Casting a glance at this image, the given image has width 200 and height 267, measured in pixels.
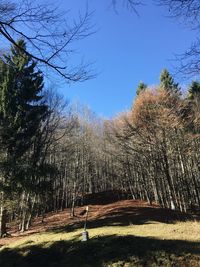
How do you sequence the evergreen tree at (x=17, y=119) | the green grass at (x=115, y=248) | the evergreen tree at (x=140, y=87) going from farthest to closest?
the evergreen tree at (x=140, y=87) → the evergreen tree at (x=17, y=119) → the green grass at (x=115, y=248)

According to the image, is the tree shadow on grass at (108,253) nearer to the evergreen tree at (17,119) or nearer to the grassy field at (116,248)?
the grassy field at (116,248)

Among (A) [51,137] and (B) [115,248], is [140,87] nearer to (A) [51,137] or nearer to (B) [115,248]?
(A) [51,137]

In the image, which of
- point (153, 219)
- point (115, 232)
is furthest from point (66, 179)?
point (115, 232)

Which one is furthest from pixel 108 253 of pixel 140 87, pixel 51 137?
pixel 140 87

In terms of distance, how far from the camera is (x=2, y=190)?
14.8m

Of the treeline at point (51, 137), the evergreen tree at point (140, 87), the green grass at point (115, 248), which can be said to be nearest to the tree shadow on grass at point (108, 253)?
the green grass at point (115, 248)

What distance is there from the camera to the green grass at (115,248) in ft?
26.8

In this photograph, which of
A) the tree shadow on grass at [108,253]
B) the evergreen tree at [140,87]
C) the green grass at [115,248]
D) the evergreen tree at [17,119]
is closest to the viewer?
the tree shadow on grass at [108,253]

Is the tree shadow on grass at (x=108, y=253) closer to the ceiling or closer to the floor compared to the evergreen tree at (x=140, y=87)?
closer to the floor

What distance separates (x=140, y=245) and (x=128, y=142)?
1215 centimetres

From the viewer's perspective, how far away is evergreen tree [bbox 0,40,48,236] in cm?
1549

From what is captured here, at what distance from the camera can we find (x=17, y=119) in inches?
669

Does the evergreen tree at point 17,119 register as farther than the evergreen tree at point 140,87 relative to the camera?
No

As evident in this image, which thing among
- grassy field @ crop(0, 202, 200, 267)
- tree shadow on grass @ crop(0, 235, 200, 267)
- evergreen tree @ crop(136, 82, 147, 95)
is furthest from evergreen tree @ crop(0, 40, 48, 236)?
evergreen tree @ crop(136, 82, 147, 95)
